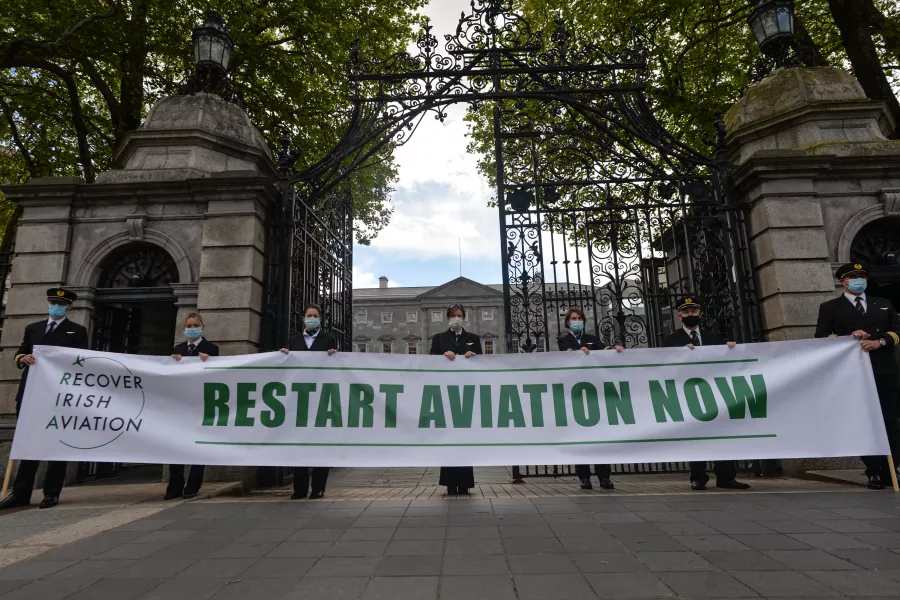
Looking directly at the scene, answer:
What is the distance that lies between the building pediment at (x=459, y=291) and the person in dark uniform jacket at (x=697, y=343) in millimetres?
54620

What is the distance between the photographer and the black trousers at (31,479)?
18.2ft

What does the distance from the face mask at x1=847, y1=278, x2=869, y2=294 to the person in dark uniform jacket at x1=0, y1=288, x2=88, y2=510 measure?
912cm

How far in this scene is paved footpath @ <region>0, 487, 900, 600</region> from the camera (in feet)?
9.29

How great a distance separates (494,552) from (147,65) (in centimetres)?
1534

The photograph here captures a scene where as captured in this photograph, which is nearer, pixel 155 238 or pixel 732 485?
pixel 732 485

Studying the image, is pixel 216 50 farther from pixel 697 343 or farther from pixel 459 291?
pixel 459 291

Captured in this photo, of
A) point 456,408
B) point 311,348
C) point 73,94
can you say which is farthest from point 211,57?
point 73,94

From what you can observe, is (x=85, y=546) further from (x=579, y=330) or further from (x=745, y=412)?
(x=745, y=412)

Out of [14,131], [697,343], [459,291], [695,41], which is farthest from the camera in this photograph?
[459,291]

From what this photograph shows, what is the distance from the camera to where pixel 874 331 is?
5934mm

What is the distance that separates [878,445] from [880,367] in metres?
0.96

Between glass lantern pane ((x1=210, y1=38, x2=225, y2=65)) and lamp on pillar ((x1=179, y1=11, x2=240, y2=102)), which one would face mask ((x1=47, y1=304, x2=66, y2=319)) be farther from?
glass lantern pane ((x1=210, y1=38, x2=225, y2=65))

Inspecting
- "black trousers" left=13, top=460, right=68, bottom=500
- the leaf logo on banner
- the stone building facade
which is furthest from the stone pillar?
"black trousers" left=13, top=460, right=68, bottom=500

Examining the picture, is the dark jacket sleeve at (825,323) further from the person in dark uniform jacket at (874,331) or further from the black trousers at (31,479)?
the black trousers at (31,479)
